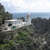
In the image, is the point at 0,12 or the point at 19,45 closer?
the point at 19,45

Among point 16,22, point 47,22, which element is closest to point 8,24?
point 16,22

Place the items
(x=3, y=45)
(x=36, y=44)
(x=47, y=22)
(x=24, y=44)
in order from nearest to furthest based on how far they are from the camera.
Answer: (x=3, y=45)
(x=24, y=44)
(x=36, y=44)
(x=47, y=22)

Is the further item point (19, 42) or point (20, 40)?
point (20, 40)

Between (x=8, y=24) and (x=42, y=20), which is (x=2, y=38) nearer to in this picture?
(x=8, y=24)

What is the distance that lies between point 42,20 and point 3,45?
3365 centimetres

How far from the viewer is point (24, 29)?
52.8m

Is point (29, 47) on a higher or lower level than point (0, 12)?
lower

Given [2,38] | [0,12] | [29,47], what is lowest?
[29,47]

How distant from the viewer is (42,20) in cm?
7081

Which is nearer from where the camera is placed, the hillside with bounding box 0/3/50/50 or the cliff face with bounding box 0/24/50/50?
the cliff face with bounding box 0/24/50/50

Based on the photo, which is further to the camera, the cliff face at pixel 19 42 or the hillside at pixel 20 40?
the hillside at pixel 20 40

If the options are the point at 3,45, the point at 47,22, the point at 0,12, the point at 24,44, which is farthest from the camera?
the point at 47,22

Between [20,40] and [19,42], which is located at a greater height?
[20,40]

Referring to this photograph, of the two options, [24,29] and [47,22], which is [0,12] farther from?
[47,22]
